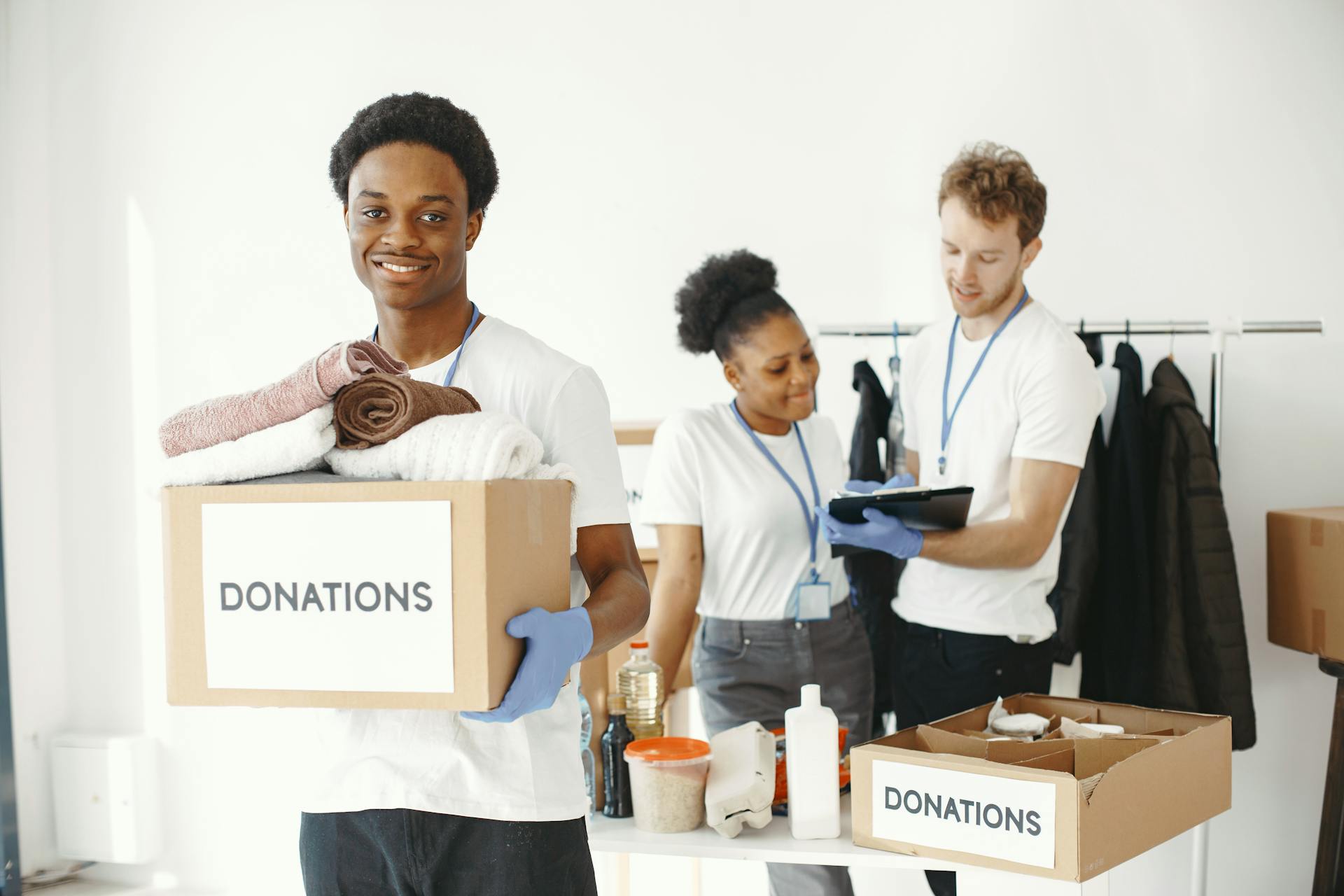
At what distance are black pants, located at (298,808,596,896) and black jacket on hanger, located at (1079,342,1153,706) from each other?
1718 mm

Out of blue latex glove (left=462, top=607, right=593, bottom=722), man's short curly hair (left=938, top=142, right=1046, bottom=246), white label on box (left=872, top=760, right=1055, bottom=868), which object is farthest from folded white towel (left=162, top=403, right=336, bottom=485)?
man's short curly hair (left=938, top=142, right=1046, bottom=246)

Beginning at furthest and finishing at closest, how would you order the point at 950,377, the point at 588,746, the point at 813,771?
the point at 950,377 → the point at 588,746 → the point at 813,771

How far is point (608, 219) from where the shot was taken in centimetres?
312

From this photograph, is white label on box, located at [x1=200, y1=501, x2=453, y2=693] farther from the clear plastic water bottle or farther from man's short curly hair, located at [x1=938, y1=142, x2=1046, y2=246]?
man's short curly hair, located at [x1=938, y1=142, x2=1046, y2=246]

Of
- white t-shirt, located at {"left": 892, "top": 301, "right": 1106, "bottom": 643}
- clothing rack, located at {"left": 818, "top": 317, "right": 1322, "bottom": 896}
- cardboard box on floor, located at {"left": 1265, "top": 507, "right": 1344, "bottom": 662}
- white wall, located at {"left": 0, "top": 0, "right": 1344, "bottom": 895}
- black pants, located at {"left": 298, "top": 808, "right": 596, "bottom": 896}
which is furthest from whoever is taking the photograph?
white wall, located at {"left": 0, "top": 0, "right": 1344, "bottom": 895}

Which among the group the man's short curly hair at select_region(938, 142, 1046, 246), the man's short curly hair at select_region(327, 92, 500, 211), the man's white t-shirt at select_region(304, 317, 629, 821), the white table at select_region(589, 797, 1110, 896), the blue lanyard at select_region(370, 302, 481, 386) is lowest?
the white table at select_region(589, 797, 1110, 896)

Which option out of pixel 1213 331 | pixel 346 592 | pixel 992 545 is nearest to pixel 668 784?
pixel 992 545

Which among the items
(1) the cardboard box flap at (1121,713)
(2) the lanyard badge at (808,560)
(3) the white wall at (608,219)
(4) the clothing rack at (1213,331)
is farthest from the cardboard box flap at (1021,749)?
(3) the white wall at (608,219)

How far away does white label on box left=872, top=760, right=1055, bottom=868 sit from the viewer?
146 cm

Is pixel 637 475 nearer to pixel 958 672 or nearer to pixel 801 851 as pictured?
pixel 958 672

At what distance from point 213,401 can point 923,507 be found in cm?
132

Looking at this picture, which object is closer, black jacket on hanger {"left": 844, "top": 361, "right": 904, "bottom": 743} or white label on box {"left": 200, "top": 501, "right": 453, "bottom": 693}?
white label on box {"left": 200, "top": 501, "right": 453, "bottom": 693}

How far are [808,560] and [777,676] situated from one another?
0.80 feet

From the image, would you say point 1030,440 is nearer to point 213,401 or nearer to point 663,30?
point 213,401
